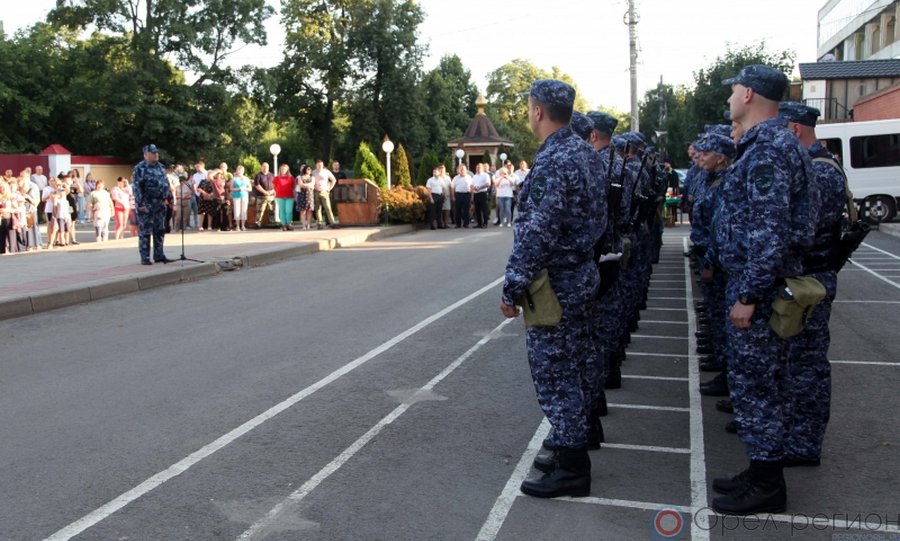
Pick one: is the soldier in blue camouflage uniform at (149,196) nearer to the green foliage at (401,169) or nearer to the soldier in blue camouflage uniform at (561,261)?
the soldier in blue camouflage uniform at (561,261)

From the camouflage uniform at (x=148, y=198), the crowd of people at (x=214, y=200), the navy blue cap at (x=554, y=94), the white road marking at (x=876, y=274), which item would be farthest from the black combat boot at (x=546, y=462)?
the crowd of people at (x=214, y=200)

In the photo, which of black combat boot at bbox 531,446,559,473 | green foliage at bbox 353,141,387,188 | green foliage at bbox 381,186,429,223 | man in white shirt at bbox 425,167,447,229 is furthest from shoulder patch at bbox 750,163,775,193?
green foliage at bbox 353,141,387,188

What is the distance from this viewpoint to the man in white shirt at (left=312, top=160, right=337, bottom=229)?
22.5 metres

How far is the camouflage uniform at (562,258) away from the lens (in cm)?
405

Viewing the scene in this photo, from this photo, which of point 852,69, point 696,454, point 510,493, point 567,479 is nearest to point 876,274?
point 696,454

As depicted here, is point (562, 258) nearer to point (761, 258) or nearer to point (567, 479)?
point (761, 258)

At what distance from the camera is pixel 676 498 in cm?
421

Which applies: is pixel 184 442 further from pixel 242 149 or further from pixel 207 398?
pixel 242 149

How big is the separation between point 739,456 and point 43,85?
49878 millimetres

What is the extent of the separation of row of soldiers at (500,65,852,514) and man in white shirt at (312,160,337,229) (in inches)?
723

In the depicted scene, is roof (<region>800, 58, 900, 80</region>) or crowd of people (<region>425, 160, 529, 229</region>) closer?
crowd of people (<region>425, 160, 529, 229</region>)

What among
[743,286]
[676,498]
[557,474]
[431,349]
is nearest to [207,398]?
[431,349]

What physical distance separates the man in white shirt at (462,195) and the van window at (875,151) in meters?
10.5

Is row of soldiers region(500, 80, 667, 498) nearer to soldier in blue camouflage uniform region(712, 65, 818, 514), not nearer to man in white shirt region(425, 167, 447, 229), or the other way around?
soldier in blue camouflage uniform region(712, 65, 818, 514)
